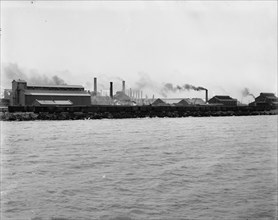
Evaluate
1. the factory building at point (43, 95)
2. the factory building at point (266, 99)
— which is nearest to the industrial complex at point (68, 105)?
the factory building at point (43, 95)

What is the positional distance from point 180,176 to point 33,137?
16386 mm

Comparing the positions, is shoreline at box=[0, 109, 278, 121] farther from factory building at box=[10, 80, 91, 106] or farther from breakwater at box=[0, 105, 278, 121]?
factory building at box=[10, 80, 91, 106]

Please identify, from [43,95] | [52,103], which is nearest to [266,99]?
[52,103]

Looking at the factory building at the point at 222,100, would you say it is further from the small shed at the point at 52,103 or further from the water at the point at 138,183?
the water at the point at 138,183

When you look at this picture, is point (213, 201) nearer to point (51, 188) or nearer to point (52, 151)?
point (51, 188)

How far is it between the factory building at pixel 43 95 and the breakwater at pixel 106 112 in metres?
7.15

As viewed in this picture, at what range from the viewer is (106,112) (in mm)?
62188

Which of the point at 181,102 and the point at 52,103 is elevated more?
the point at 181,102

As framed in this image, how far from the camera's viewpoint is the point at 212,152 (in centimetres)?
2138

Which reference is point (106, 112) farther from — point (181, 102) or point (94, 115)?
point (181, 102)

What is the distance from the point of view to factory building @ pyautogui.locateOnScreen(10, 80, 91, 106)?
68375 mm

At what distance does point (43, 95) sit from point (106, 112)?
12.6m

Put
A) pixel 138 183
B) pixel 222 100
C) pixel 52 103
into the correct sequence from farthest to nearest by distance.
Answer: pixel 222 100
pixel 52 103
pixel 138 183

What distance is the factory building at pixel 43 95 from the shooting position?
68.4 meters
